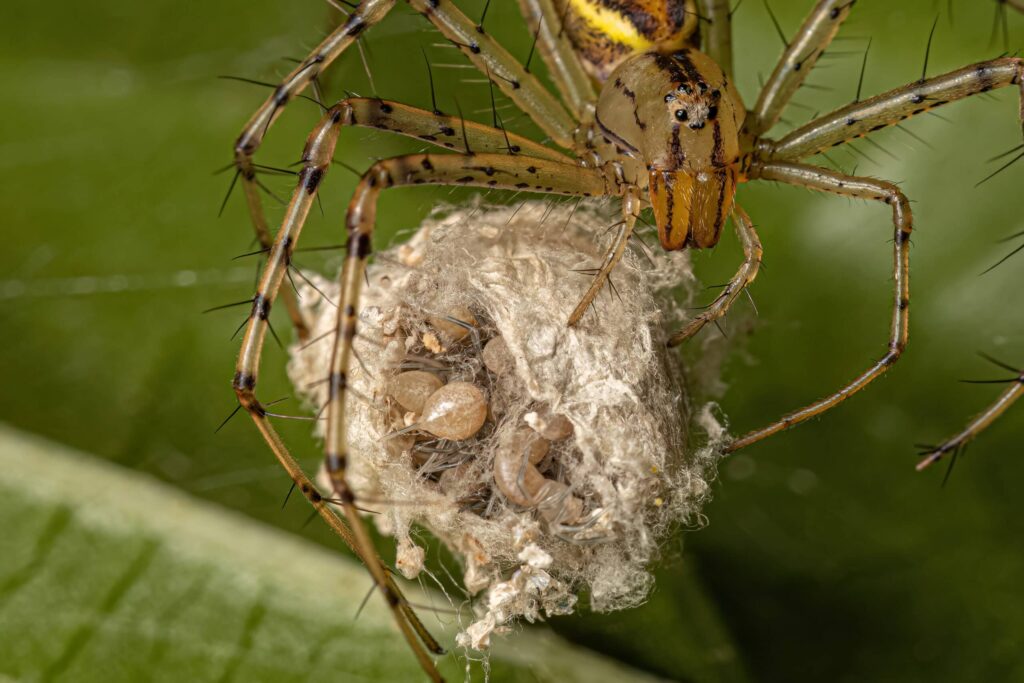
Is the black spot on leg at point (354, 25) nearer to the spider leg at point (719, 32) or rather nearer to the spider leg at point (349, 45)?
the spider leg at point (349, 45)

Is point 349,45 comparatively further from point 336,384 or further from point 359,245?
point 336,384

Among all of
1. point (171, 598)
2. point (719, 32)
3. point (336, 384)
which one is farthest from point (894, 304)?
point (171, 598)

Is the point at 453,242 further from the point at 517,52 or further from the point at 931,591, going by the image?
the point at 931,591

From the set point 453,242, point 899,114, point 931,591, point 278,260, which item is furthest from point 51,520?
point 899,114

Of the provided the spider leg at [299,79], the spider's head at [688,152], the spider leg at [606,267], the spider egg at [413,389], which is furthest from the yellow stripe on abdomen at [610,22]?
the spider egg at [413,389]

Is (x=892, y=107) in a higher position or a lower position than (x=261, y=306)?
higher

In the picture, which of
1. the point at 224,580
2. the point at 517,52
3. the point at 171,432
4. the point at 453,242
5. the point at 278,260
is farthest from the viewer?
the point at 517,52

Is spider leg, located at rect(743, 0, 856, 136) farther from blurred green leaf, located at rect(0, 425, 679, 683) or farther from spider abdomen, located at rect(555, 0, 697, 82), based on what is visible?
blurred green leaf, located at rect(0, 425, 679, 683)
